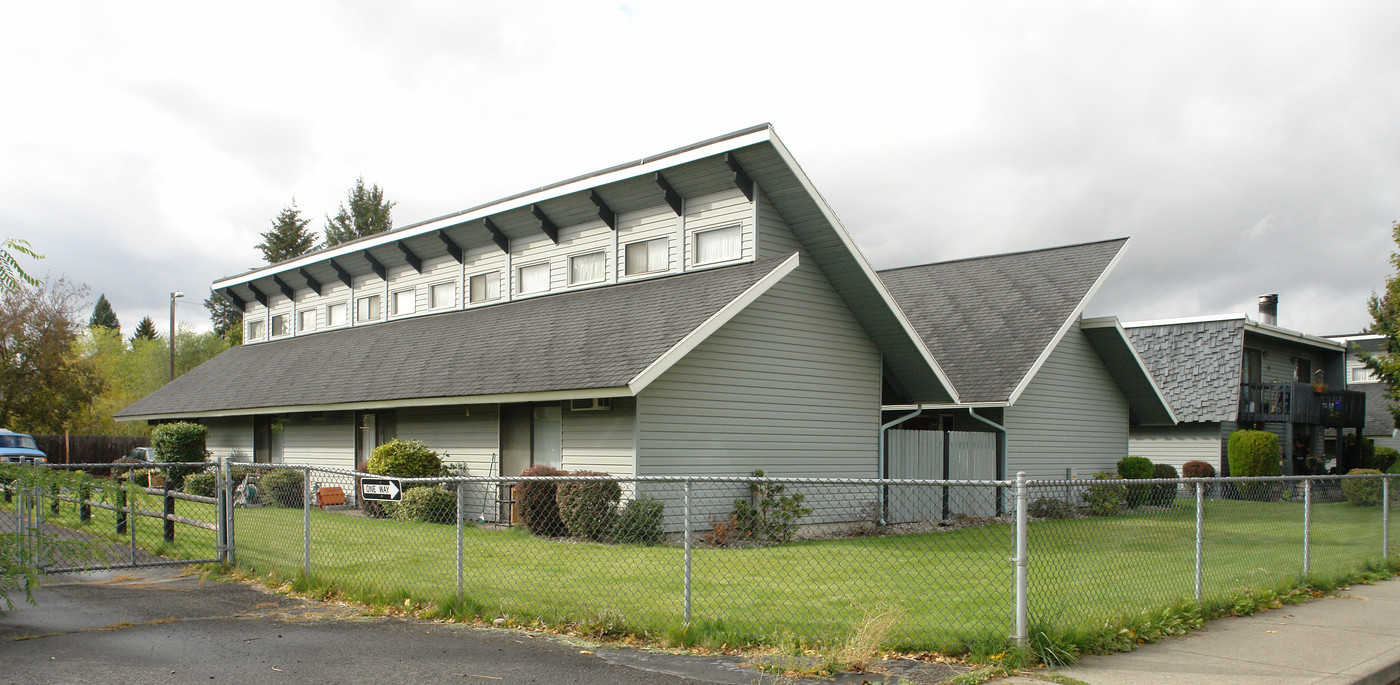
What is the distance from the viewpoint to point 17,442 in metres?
32.4

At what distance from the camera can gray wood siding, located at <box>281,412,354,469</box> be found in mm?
22125

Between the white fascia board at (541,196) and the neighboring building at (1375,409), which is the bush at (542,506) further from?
the neighboring building at (1375,409)

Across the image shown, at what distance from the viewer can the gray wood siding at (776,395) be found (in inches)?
621

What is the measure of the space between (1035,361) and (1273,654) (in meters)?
13.1

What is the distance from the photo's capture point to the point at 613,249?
20.1 meters

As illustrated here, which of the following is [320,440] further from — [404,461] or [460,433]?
[404,461]

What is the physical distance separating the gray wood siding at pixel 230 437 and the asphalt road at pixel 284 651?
17198mm

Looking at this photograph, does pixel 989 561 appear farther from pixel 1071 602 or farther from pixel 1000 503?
pixel 1000 503

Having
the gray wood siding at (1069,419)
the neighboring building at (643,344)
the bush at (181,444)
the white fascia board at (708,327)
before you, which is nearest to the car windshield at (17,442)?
the bush at (181,444)

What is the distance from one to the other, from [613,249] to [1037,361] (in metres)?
9.22

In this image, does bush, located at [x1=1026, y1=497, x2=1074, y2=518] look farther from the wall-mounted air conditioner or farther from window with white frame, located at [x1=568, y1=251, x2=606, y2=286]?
window with white frame, located at [x1=568, y1=251, x2=606, y2=286]

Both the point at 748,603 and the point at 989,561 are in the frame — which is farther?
the point at 989,561

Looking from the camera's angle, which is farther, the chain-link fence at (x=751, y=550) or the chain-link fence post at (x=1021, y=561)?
the chain-link fence at (x=751, y=550)

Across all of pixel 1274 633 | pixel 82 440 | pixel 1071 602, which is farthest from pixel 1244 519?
pixel 82 440
